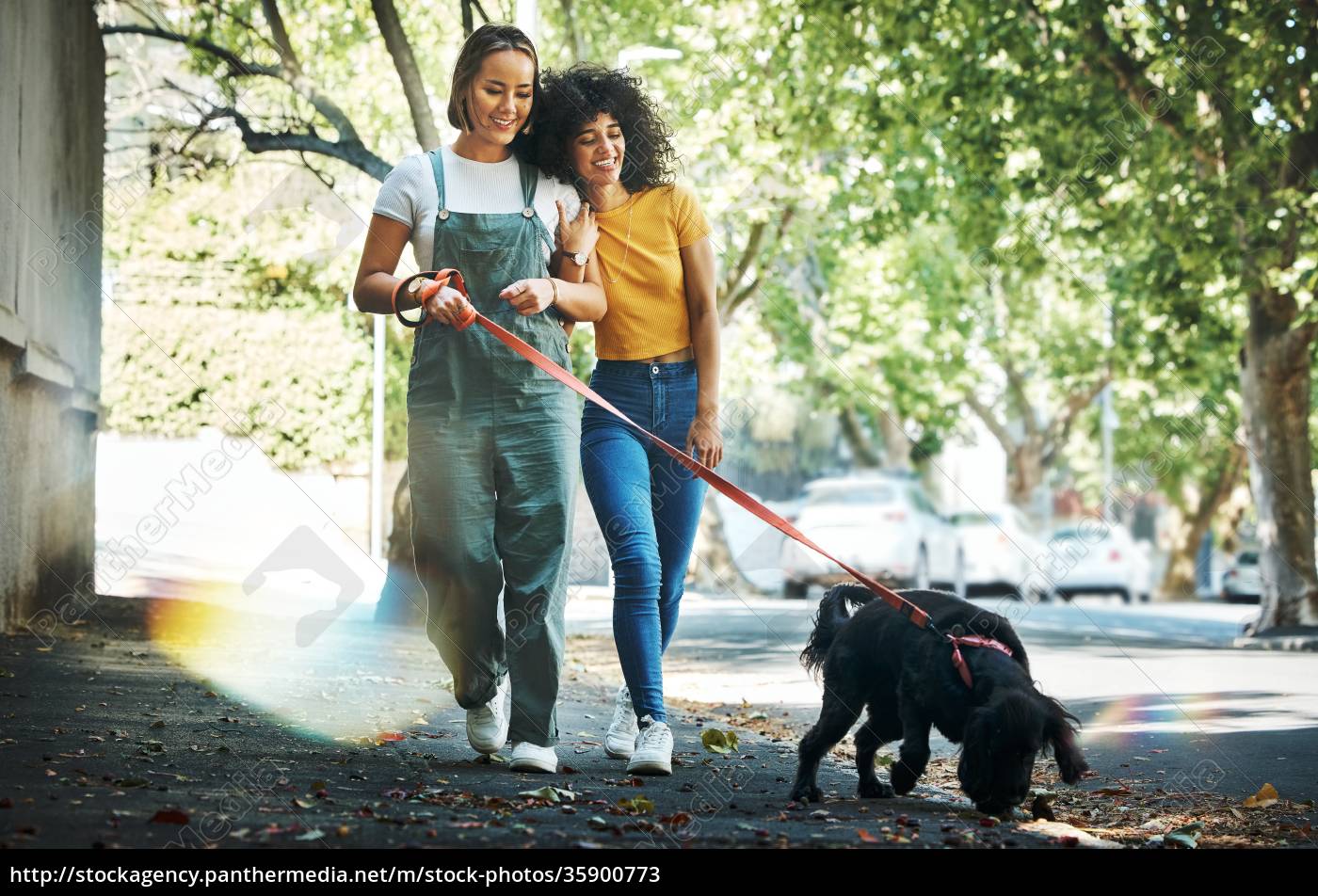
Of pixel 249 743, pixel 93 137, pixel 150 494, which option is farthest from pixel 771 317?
pixel 249 743

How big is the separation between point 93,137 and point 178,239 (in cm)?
1676

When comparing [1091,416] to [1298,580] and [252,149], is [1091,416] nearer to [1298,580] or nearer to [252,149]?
[1298,580]

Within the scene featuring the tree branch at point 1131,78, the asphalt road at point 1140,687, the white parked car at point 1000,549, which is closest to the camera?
the asphalt road at point 1140,687

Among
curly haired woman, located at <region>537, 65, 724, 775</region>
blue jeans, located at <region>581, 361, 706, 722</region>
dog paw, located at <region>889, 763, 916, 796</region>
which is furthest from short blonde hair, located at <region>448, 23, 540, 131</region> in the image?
dog paw, located at <region>889, 763, 916, 796</region>

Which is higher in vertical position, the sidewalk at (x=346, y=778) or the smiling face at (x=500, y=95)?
the smiling face at (x=500, y=95)

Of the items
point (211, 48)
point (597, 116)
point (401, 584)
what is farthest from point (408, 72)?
point (597, 116)

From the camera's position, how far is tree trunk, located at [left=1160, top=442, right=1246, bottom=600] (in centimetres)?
3584

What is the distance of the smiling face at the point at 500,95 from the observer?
5.05 metres

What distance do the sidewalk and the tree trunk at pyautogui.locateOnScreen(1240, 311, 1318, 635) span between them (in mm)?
9563

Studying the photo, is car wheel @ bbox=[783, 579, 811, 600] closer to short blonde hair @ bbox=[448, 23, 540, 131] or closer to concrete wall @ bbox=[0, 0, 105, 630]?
concrete wall @ bbox=[0, 0, 105, 630]

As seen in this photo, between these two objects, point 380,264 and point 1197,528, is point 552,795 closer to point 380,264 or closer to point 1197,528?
point 380,264

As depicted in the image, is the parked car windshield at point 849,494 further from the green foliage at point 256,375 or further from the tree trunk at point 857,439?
the tree trunk at point 857,439

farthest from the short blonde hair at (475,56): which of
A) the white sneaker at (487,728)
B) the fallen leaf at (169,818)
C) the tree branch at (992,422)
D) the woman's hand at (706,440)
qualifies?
the tree branch at (992,422)

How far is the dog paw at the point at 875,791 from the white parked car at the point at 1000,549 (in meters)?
19.5
